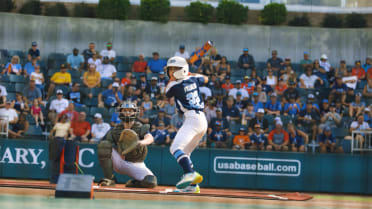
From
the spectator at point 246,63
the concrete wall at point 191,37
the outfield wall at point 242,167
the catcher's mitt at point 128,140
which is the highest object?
the concrete wall at point 191,37

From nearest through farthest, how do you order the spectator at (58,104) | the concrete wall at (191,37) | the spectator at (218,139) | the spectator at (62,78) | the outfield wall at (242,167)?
the outfield wall at (242,167)
the spectator at (218,139)
the spectator at (58,104)
the spectator at (62,78)
the concrete wall at (191,37)

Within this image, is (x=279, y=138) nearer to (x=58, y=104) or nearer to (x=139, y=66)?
(x=139, y=66)

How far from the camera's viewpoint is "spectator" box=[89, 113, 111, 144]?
14.5 meters

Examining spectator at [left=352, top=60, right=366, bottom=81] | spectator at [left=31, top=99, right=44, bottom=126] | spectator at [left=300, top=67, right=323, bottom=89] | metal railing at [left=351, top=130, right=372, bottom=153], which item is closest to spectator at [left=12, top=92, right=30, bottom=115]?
spectator at [left=31, top=99, right=44, bottom=126]

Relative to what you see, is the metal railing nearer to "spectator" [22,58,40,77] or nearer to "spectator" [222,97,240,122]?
"spectator" [222,97,240,122]

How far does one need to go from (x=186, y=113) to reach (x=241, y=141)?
6.45 m

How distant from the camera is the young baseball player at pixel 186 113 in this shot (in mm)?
8164

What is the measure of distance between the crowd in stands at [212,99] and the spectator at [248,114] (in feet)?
0.09

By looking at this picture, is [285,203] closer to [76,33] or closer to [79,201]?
[79,201]

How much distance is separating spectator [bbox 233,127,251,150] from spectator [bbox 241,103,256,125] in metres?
0.59

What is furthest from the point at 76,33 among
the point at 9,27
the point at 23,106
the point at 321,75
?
the point at 321,75

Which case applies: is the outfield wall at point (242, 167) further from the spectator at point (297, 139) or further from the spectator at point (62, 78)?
the spectator at point (62, 78)

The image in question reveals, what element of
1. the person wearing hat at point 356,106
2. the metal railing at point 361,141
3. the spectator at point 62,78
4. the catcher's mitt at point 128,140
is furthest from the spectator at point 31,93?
the person wearing hat at point 356,106

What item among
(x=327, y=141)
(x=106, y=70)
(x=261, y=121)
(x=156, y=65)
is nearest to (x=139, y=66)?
(x=156, y=65)
